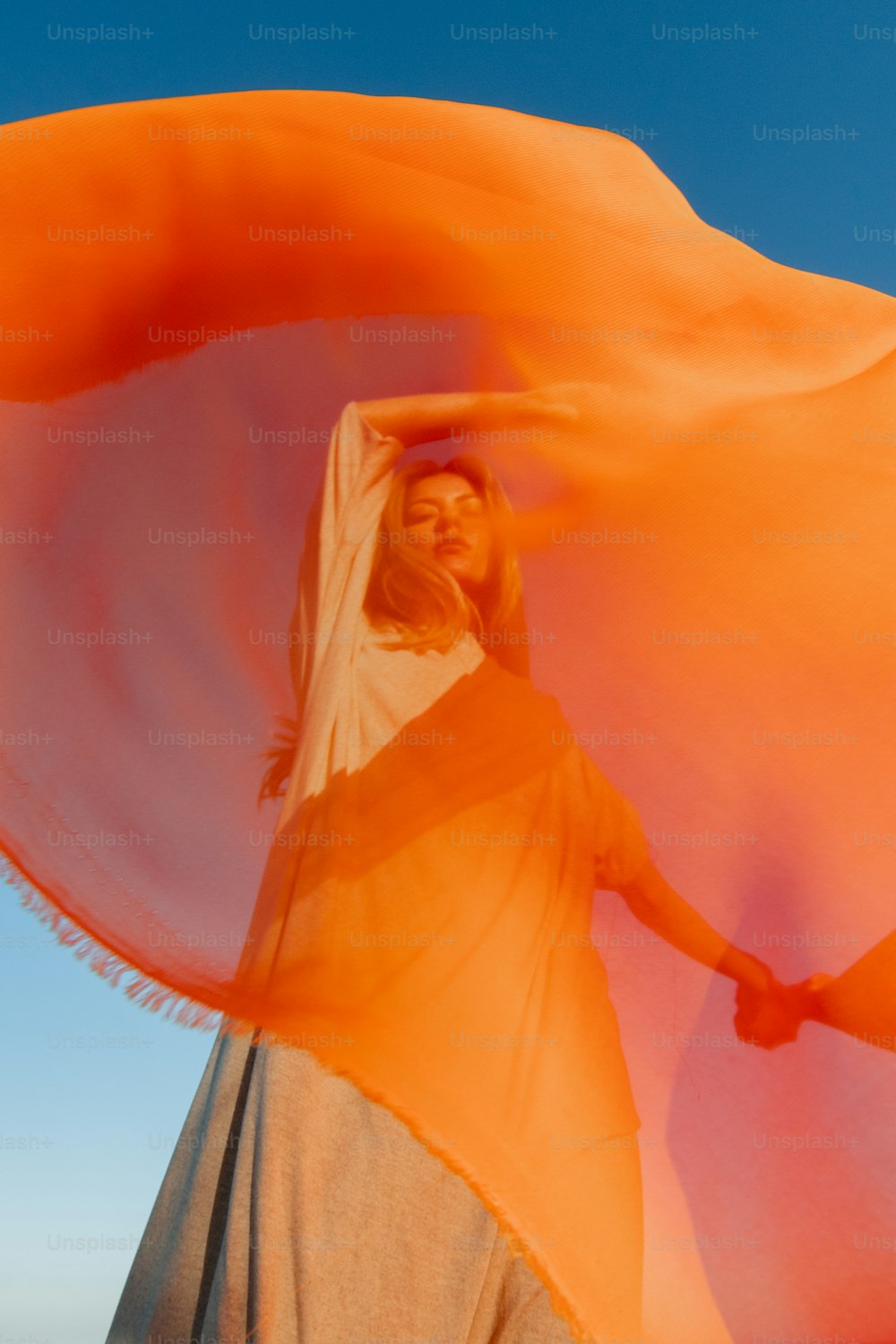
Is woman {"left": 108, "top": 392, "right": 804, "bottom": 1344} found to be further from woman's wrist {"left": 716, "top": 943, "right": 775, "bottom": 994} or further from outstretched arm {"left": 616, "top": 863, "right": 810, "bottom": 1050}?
woman's wrist {"left": 716, "top": 943, "right": 775, "bottom": 994}

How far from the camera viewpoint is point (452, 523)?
408 centimetres

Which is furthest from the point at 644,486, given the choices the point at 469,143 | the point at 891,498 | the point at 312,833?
the point at 312,833

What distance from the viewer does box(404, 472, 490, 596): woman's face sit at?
408 centimetres

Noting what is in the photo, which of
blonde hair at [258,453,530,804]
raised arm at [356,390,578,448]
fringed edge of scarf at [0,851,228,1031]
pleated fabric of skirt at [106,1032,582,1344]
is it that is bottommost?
pleated fabric of skirt at [106,1032,582,1344]

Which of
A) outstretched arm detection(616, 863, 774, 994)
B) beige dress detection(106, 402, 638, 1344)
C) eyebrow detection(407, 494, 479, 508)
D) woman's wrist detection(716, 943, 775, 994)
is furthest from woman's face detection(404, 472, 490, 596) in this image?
woman's wrist detection(716, 943, 775, 994)

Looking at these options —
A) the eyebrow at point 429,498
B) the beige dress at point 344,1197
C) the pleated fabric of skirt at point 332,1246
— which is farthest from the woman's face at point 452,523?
the pleated fabric of skirt at point 332,1246

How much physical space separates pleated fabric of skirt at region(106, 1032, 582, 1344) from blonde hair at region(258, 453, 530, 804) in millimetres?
1523

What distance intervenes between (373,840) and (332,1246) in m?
1.64

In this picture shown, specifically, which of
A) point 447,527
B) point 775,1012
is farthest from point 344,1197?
point 447,527

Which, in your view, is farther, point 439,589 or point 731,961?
point 439,589

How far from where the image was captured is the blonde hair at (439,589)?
3994 millimetres

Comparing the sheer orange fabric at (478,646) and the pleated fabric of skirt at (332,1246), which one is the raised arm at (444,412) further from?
the pleated fabric of skirt at (332,1246)

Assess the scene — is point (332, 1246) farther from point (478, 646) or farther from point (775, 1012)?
point (478, 646)

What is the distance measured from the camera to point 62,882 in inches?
136
